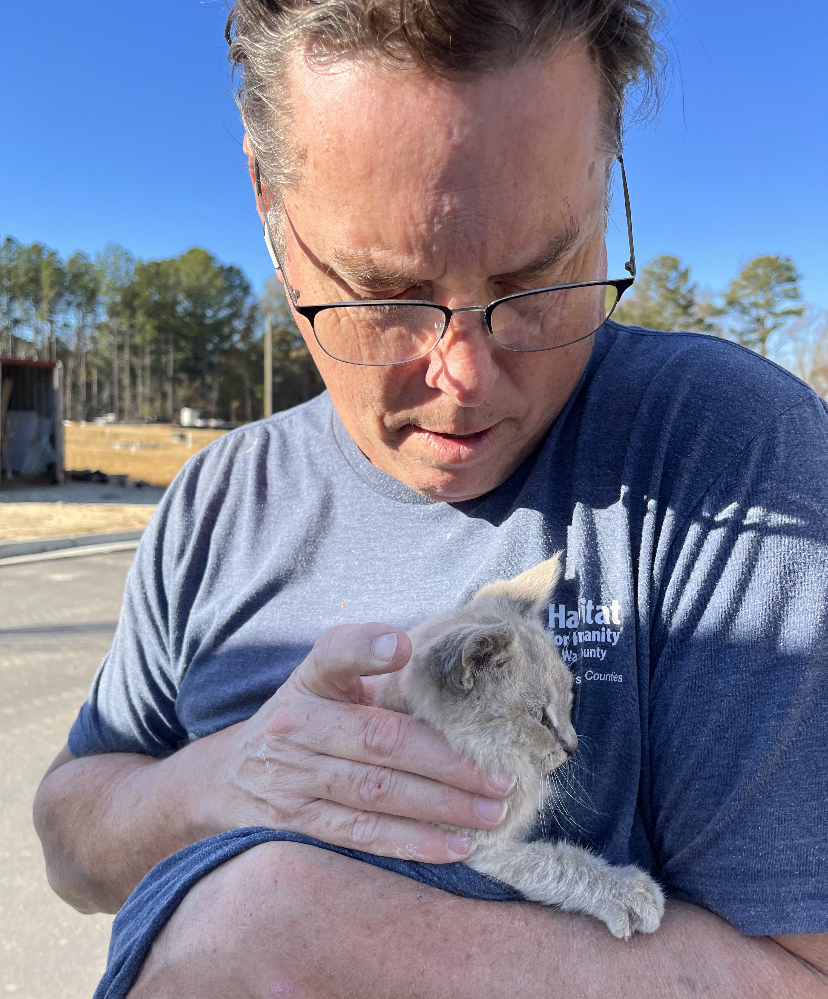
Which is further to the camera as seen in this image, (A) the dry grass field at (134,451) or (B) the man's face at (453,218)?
(A) the dry grass field at (134,451)

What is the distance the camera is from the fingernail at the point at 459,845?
1.38 m

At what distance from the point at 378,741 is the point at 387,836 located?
180 mm

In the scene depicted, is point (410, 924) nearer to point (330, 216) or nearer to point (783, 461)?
point (783, 461)

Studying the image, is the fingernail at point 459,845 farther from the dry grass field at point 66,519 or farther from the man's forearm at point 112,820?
the dry grass field at point 66,519

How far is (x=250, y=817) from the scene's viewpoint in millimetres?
1521

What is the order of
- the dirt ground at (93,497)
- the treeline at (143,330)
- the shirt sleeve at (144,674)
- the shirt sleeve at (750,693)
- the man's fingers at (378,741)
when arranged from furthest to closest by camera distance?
the treeline at (143,330)
the dirt ground at (93,497)
the shirt sleeve at (144,674)
the man's fingers at (378,741)
the shirt sleeve at (750,693)

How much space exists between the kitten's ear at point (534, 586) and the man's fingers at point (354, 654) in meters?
0.34

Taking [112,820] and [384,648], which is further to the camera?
[112,820]

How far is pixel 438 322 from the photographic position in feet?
4.71

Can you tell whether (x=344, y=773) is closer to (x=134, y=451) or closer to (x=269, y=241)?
(x=269, y=241)

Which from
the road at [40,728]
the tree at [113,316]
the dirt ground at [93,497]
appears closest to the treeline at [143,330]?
the tree at [113,316]

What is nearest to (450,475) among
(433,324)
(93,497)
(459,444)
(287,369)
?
(459,444)

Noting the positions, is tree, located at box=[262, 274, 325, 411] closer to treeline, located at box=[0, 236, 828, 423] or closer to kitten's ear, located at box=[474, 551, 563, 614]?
treeline, located at box=[0, 236, 828, 423]

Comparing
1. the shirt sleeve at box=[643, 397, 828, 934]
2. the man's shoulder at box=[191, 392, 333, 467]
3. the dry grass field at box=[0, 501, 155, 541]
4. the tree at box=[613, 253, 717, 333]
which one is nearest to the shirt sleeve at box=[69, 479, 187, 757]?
the man's shoulder at box=[191, 392, 333, 467]
